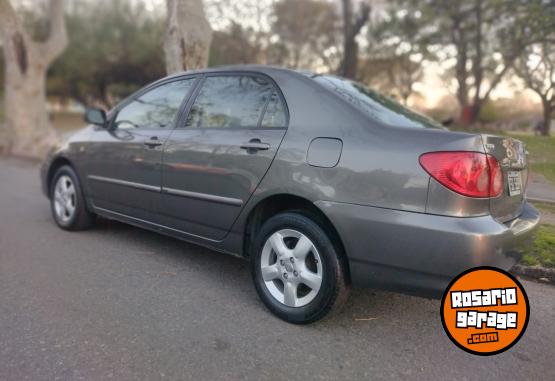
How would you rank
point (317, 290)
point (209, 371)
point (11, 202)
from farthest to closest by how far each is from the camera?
point (11, 202), point (317, 290), point (209, 371)

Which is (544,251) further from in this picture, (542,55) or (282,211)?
(542,55)

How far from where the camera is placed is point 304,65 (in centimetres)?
2400

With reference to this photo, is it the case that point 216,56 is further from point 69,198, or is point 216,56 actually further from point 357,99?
point 357,99

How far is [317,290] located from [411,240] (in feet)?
2.15

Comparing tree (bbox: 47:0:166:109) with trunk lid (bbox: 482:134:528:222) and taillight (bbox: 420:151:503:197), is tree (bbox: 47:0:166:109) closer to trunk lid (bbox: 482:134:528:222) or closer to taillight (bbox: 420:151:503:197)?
trunk lid (bbox: 482:134:528:222)

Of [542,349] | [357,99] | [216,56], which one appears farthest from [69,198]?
[216,56]

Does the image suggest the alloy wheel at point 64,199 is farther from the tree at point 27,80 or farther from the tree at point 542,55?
the tree at point 27,80

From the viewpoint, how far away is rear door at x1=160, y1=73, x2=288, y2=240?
2992mm

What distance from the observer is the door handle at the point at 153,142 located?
3.65 metres

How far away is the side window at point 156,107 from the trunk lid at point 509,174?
2.33 meters

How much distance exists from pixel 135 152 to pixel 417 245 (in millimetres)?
2531

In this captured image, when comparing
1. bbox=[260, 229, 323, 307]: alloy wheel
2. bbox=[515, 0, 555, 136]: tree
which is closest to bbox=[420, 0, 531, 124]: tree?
bbox=[515, 0, 555, 136]: tree

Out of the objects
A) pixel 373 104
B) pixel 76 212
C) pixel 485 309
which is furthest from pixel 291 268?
pixel 76 212

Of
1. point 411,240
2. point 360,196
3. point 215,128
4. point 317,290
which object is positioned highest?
point 215,128
